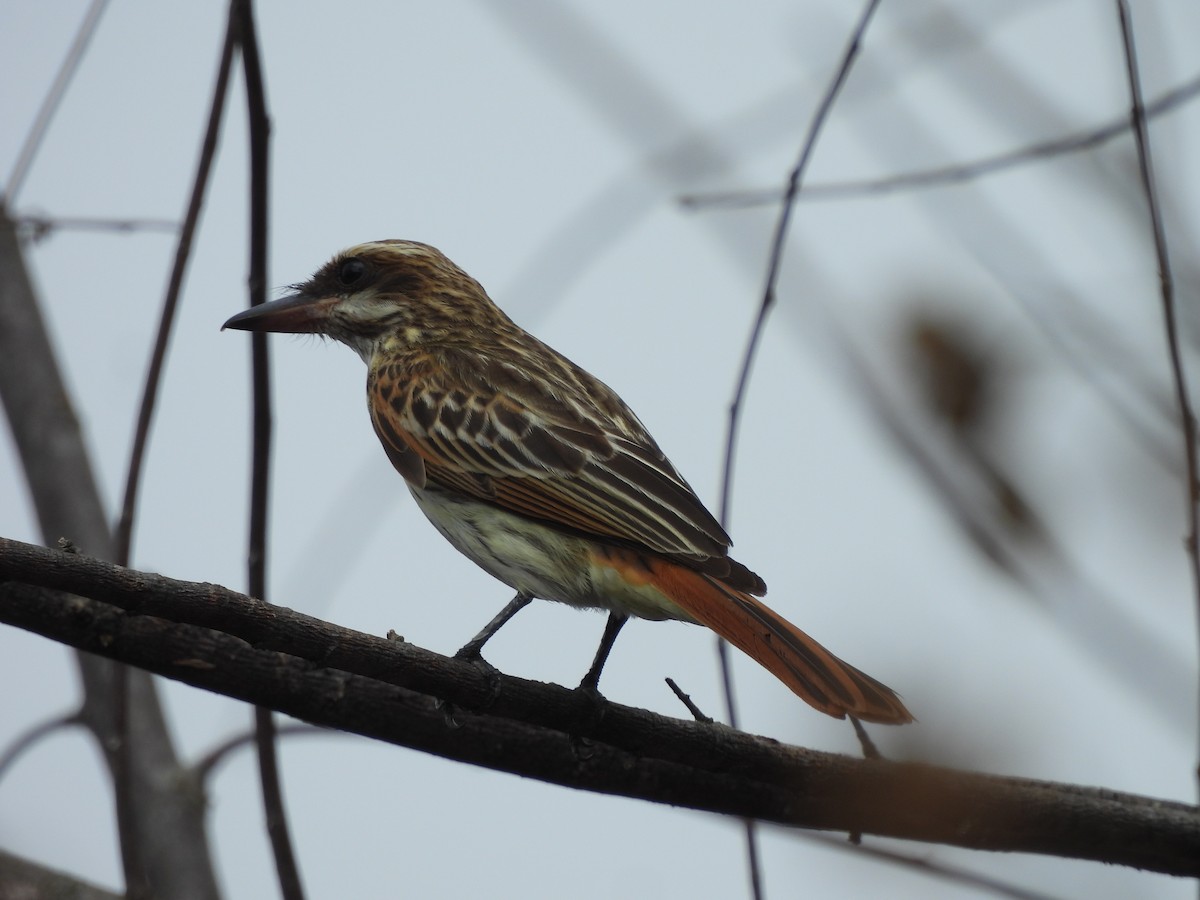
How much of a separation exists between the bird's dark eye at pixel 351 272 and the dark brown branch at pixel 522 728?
2.87m

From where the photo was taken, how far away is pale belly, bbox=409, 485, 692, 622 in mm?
4582

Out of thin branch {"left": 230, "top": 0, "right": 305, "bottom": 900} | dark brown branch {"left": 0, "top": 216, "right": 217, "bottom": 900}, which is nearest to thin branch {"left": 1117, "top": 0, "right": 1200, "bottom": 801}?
thin branch {"left": 230, "top": 0, "right": 305, "bottom": 900}

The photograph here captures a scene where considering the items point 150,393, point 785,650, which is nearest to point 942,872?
point 785,650

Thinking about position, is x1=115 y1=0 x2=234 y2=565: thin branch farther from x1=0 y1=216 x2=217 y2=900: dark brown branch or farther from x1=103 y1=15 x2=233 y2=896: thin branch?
x1=0 y1=216 x2=217 y2=900: dark brown branch

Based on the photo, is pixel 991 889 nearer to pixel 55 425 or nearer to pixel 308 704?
pixel 308 704

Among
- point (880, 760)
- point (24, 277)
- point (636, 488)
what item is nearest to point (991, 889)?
point (880, 760)

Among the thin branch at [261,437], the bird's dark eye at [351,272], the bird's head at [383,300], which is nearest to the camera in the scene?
the thin branch at [261,437]

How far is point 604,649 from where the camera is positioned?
452 centimetres

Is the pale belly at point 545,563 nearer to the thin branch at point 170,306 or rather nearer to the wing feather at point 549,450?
the wing feather at point 549,450

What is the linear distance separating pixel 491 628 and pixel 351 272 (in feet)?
8.57

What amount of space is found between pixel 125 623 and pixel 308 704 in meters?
0.61

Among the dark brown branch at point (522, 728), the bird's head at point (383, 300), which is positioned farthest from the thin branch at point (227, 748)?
the bird's head at point (383, 300)

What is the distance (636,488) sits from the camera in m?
4.92

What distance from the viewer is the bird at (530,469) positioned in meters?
4.32
